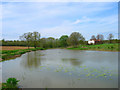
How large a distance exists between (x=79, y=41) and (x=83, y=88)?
137 feet

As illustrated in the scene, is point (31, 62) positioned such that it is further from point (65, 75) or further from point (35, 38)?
point (35, 38)

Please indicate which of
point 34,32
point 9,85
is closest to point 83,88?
point 9,85

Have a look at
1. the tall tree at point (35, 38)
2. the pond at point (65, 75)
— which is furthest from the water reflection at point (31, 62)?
the tall tree at point (35, 38)

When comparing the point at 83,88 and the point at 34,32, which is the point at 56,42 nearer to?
the point at 34,32

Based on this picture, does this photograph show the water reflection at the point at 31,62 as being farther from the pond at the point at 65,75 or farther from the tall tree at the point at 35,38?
the tall tree at the point at 35,38

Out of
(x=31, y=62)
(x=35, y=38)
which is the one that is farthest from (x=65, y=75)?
(x=35, y=38)

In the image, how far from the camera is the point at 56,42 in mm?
63219

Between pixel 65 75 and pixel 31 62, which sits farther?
pixel 31 62

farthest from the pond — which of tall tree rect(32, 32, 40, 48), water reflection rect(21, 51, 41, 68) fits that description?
tall tree rect(32, 32, 40, 48)

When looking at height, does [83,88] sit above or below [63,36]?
below

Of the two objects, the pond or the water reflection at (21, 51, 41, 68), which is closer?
the pond

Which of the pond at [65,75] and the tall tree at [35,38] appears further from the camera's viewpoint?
the tall tree at [35,38]

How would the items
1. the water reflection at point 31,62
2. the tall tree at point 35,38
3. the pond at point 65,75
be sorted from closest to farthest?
the pond at point 65,75 < the water reflection at point 31,62 < the tall tree at point 35,38

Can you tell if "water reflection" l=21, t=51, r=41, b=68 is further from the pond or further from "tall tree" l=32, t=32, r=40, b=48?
"tall tree" l=32, t=32, r=40, b=48
